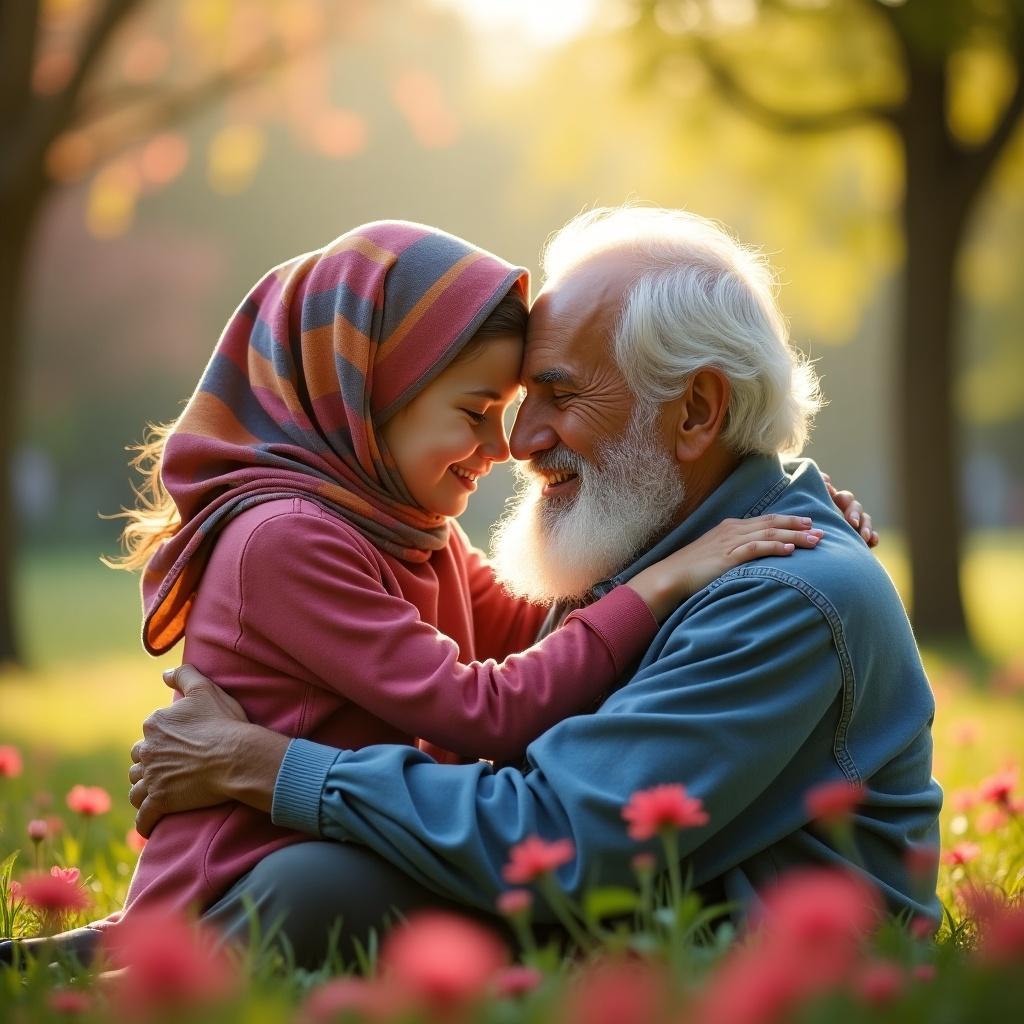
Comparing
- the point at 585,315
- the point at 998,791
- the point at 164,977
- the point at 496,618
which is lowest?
the point at 998,791

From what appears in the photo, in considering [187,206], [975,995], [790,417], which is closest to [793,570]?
[790,417]

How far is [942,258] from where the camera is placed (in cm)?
1173

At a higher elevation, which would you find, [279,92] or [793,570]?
[279,92]

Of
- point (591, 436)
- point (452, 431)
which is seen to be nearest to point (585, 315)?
point (591, 436)

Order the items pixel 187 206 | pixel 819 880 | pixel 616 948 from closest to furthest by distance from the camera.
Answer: pixel 819 880 → pixel 616 948 → pixel 187 206

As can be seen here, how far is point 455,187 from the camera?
44688 millimetres

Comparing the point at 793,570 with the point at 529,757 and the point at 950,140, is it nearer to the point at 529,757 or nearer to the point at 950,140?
the point at 529,757

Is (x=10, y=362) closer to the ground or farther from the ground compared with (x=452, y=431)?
closer to the ground

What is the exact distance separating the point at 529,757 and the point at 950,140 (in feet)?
32.9

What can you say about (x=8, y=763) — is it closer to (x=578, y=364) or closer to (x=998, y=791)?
(x=578, y=364)

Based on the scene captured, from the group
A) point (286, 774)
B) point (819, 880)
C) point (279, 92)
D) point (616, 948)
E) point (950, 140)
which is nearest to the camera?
point (819, 880)

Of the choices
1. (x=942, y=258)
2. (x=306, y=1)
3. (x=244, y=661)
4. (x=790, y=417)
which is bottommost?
(x=942, y=258)

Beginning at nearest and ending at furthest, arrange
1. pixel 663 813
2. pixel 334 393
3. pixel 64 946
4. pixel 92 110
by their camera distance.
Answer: pixel 663 813, pixel 64 946, pixel 334 393, pixel 92 110

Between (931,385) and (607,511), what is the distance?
9268 mm
